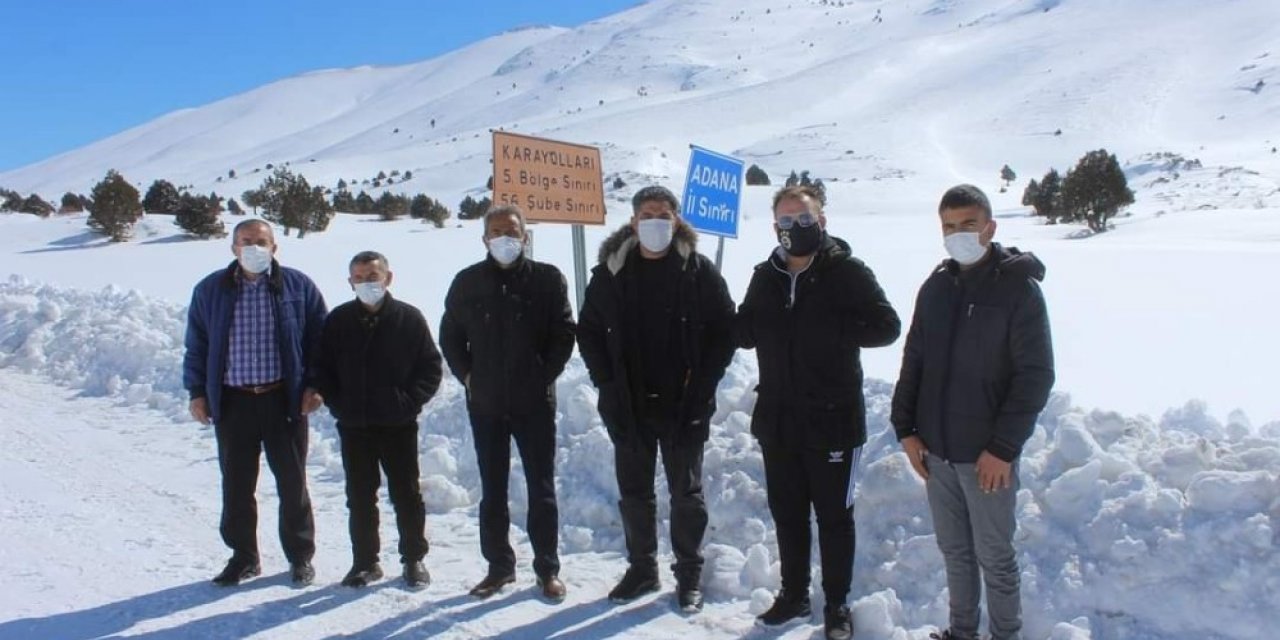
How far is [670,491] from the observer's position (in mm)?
4410

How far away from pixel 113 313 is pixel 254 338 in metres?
7.60

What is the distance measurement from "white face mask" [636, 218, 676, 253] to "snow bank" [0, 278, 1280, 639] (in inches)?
59.4

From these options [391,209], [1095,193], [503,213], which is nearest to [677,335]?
[503,213]

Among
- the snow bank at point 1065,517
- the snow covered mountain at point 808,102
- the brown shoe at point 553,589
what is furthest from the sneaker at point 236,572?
the snow covered mountain at point 808,102

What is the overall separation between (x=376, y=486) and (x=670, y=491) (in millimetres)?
1477

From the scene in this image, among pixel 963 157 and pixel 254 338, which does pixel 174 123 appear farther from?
pixel 254 338

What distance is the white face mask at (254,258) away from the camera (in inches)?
181

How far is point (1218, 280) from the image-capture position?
34.8ft

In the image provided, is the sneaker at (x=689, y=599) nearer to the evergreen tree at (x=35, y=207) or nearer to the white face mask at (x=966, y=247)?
the white face mask at (x=966, y=247)

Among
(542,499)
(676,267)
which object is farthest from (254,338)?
(676,267)

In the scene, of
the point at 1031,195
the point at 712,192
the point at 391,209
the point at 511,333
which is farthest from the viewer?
the point at 1031,195

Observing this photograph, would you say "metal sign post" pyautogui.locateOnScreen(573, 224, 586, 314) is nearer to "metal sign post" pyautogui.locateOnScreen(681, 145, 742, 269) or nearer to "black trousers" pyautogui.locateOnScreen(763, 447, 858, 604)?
"metal sign post" pyautogui.locateOnScreen(681, 145, 742, 269)

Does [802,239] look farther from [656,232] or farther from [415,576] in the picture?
[415,576]

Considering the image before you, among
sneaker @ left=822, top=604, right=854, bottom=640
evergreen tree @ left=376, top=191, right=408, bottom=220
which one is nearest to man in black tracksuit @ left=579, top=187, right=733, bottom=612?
sneaker @ left=822, top=604, right=854, bottom=640
